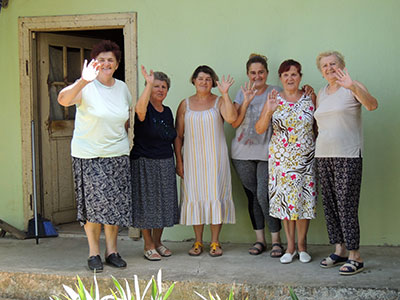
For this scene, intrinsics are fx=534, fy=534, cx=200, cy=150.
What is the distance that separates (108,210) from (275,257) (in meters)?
1.38

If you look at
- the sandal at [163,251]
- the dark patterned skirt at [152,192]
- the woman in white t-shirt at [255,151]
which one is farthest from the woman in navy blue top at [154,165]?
the woman in white t-shirt at [255,151]

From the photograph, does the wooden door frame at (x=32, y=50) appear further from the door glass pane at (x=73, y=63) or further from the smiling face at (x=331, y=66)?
the smiling face at (x=331, y=66)

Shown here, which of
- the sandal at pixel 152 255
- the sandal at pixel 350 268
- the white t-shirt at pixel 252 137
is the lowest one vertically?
the sandal at pixel 152 255

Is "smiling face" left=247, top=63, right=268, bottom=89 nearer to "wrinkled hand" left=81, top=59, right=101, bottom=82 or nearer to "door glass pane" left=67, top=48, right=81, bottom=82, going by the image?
"wrinkled hand" left=81, top=59, right=101, bottom=82

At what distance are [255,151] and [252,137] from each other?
0.12m

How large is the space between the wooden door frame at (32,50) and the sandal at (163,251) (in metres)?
A: 1.15

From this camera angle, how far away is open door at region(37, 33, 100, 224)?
210 inches

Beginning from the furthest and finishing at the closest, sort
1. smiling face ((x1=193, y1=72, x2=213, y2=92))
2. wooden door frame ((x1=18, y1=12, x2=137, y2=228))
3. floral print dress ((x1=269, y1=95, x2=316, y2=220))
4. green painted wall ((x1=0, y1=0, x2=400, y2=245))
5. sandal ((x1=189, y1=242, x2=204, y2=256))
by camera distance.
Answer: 1. wooden door frame ((x1=18, y1=12, x2=137, y2=228))
2. green painted wall ((x1=0, y1=0, x2=400, y2=245))
3. sandal ((x1=189, y1=242, x2=204, y2=256))
4. smiling face ((x1=193, y1=72, x2=213, y2=92))
5. floral print dress ((x1=269, y1=95, x2=316, y2=220))

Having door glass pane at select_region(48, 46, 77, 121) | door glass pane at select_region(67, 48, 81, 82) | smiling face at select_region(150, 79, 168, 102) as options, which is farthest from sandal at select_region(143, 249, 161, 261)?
door glass pane at select_region(67, 48, 81, 82)

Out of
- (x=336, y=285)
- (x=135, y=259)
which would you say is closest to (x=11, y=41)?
(x=135, y=259)

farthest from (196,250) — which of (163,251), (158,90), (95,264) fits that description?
(158,90)

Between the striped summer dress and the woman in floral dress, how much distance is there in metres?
0.42

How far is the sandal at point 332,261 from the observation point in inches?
153

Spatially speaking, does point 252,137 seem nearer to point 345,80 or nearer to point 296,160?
point 296,160
